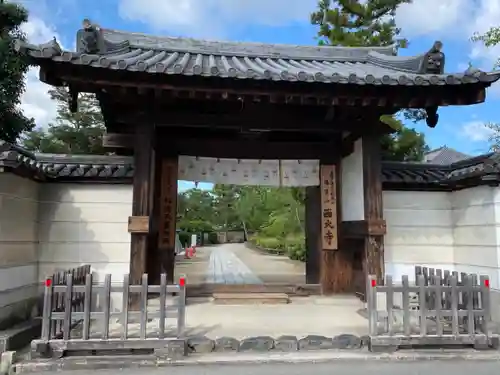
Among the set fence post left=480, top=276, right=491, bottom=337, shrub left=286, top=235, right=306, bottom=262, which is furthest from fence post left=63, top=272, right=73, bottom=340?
shrub left=286, top=235, right=306, bottom=262

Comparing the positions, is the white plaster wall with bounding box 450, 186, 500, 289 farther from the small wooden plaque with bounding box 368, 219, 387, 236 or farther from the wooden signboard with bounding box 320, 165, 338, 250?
the wooden signboard with bounding box 320, 165, 338, 250

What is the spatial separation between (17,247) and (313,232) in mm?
5710

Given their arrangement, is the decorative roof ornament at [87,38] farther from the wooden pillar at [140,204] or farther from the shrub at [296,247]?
the shrub at [296,247]

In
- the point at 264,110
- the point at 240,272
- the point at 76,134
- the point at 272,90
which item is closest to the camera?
the point at 272,90

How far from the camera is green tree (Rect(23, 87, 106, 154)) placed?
27047 mm

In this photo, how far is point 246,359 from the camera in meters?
4.70

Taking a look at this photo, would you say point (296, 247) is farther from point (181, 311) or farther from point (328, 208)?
point (181, 311)

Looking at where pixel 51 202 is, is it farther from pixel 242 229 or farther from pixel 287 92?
pixel 242 229

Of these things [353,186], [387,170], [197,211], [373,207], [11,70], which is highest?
[11,70]

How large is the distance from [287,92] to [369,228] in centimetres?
255

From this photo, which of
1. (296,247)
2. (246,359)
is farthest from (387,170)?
(296,247)

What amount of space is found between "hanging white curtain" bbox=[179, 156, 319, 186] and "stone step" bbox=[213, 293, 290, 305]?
2212 millimetres

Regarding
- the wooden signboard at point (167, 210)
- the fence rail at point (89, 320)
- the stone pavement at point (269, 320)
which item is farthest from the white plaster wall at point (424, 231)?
the fence rail at point (89, 320)

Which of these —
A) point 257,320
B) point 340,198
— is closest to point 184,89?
point 257,320
